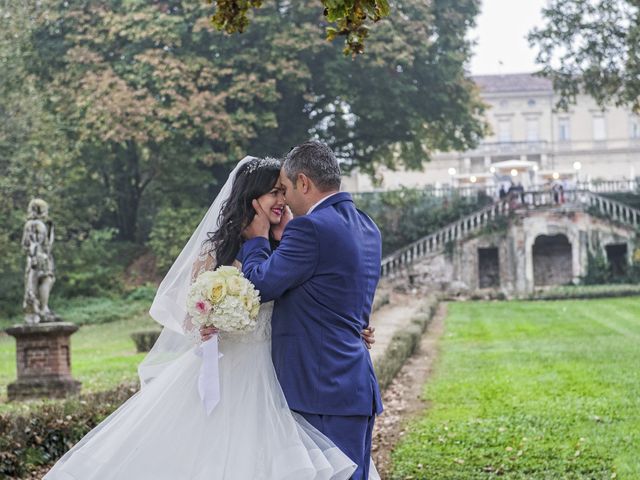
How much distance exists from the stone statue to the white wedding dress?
31.3 feet

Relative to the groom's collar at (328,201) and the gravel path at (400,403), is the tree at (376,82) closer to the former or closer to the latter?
the gravel path at (400,403)

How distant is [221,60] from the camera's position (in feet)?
95.7

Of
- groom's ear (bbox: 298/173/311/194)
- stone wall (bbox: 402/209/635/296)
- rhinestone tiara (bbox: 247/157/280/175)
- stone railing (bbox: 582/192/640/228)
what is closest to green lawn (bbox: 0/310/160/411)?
rhinestone tiara (bbox: 247/157/280/175)

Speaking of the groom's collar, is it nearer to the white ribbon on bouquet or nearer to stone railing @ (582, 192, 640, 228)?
the white ribbon on bouquet

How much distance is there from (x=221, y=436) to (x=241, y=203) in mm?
1032

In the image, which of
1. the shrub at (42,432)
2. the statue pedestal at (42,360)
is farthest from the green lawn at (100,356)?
the shrub at (42,432)

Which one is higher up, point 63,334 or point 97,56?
point 97,56

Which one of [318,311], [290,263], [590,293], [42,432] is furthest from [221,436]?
[590,293]

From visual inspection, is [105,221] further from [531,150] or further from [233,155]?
[531,150]

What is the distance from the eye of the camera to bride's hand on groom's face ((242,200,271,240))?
15.0ft

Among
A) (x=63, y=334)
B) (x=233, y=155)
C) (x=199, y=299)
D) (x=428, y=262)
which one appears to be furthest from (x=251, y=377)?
(x=428, y=262)

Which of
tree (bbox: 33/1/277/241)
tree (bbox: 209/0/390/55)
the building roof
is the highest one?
the building roof

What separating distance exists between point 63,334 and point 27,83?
1821 cm

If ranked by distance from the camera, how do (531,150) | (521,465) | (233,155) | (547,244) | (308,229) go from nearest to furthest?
(308,229)
(521,465)
(233,155)
(547,244)
(531,150)
